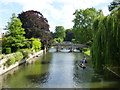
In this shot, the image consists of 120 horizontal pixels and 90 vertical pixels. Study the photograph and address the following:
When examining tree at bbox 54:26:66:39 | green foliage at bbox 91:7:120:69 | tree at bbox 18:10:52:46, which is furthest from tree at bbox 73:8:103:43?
tree at bbox 54:26:66:39

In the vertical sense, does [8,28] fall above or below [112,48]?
above

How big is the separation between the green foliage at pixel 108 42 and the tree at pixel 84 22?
128 feet

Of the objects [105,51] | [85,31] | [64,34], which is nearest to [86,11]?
[85,31]

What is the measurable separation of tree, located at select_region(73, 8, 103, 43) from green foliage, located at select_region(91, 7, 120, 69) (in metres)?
39.0

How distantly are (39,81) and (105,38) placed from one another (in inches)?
322

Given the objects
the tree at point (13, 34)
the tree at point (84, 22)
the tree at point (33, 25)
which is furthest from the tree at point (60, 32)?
the tree at point (13, 34)

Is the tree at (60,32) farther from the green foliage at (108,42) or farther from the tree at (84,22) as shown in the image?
the green foliage at (108,42)

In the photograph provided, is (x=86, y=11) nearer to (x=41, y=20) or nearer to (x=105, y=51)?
(x=41, y=20)

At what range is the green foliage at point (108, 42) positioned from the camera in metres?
13.0

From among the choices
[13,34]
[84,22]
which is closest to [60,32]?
[84,22]

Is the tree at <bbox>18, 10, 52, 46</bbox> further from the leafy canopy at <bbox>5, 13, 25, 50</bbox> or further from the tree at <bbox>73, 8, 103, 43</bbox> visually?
the leafy canopy at <bbox>5, 13, 25, 50</bbox>

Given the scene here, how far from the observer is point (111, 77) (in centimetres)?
1802

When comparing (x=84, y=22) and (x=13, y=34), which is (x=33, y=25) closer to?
(x=84, y=22)

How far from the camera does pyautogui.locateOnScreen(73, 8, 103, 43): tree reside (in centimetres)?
5269
